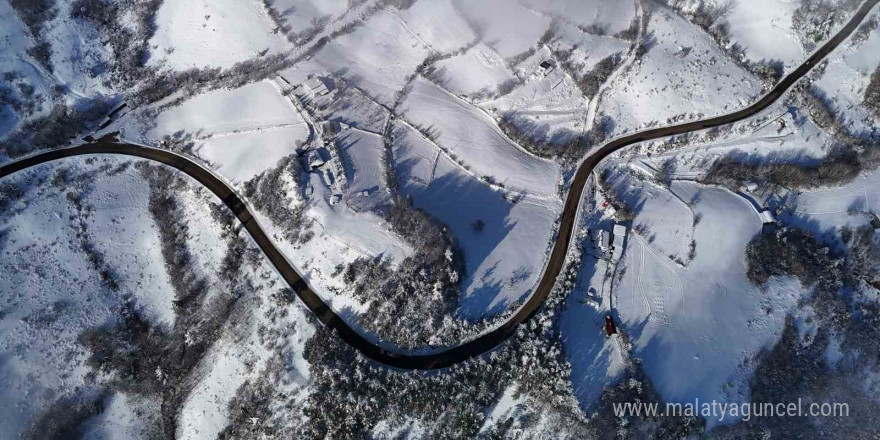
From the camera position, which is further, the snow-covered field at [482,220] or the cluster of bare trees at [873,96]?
the cluster of bare trees at [873,96]

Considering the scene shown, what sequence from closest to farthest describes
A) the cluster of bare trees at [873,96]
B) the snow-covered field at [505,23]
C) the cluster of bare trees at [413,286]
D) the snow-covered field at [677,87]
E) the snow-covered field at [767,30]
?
the cluster of bare trees at [413,286] → the snow-covered field at [677,87] → the cluster of bare trees at [873,96] → the snow-covered field at [767,30] → the snow-covered field at [505,23]

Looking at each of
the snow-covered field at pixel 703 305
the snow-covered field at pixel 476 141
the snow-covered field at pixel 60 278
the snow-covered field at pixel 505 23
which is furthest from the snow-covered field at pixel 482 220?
A: the snow-covered field at pixel 60 278

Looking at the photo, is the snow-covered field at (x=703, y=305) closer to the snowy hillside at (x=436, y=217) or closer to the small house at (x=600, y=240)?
the snowy hillside at (x=436, y=217)

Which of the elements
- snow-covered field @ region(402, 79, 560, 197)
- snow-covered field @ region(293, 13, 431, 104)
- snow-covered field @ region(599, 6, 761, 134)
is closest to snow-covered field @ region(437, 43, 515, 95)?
snow-covered field @ region(402, 79, 560, 197)

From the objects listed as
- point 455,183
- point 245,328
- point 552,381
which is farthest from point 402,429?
point 455,183

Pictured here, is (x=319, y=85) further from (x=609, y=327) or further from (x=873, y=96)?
(x=873, y=96)

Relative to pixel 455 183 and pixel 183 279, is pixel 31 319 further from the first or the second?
pixel 455 183

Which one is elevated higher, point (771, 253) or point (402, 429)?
point (771, 253)

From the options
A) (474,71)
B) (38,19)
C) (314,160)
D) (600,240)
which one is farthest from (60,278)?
(600,240)
